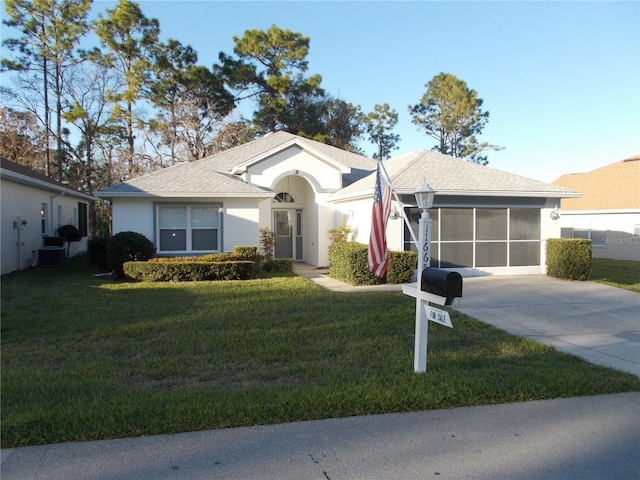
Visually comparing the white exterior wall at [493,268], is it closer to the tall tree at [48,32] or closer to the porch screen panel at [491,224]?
the porch screen panel at [491,224]

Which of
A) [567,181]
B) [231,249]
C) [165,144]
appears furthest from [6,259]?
[567,181]

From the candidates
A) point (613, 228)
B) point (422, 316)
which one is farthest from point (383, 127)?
point (422, 316)

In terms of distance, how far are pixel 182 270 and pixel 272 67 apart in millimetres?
25026

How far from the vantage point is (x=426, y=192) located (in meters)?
6.16

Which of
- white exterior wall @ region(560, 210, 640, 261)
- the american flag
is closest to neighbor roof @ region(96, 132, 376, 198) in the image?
the american flag

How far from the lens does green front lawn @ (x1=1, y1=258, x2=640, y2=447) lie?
15.5 ft

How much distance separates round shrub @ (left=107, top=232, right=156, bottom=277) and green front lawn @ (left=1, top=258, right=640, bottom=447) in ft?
13.0

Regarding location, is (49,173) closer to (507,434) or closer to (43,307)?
(43,307)

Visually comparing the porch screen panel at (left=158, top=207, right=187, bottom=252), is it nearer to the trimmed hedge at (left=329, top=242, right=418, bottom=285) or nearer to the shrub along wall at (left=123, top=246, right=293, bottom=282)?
the shrub along wall at (left=123, top=246, right=293, bottom=282)

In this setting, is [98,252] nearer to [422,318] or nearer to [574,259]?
[422,318]

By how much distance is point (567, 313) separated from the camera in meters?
10.2

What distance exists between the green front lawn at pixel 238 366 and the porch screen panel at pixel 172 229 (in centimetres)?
571

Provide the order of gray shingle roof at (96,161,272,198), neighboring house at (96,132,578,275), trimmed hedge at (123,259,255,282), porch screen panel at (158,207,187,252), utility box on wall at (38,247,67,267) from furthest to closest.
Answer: utility box on wall at (38,247,67,267)
porch screen panel at (158,207,187,252)
gray shingle roof at (96,161,272,198)
neighboring house at (96,132,578,275)
trimmed hedge at (123,259,255,282)

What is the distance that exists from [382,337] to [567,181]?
94.8 ft
